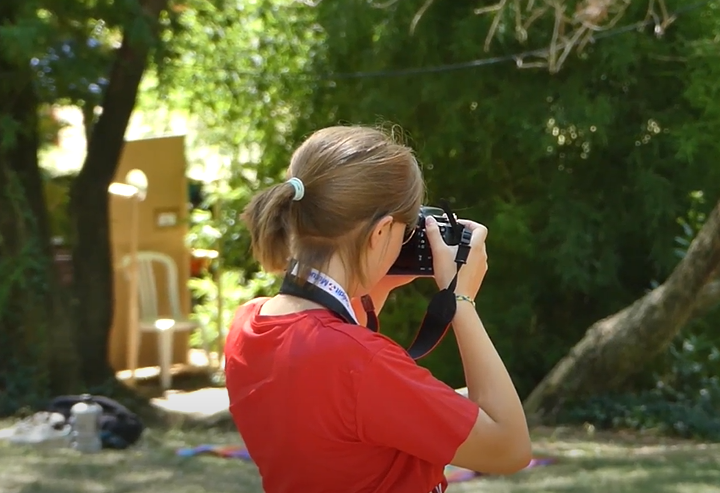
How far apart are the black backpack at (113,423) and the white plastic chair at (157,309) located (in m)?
2.28

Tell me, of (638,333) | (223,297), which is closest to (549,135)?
(638,333)

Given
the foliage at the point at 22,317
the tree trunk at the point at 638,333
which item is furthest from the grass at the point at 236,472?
the foliage at the point at 22,317

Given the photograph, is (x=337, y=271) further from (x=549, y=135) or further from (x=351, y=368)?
(x=549, y=135)

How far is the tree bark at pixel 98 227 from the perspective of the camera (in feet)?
18.6

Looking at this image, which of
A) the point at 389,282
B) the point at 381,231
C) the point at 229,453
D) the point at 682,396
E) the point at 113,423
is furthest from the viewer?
the point at 682,396

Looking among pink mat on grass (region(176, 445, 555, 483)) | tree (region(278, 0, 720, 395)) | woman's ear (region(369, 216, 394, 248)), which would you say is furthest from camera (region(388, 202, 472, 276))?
tree (region(278, 0, 720, 395))

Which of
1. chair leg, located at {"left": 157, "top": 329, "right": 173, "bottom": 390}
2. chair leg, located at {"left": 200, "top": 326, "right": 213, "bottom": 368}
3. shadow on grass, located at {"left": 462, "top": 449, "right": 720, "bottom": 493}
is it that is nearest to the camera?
shadow on grass, located at {"left": 462, "top": 449, "right": 720, "bottom": 493}

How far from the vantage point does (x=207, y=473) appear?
12.9 feet

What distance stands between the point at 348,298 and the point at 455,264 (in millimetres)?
Result: 195

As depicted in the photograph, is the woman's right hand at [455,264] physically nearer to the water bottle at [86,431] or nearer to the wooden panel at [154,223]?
the water bottle at [86,431]

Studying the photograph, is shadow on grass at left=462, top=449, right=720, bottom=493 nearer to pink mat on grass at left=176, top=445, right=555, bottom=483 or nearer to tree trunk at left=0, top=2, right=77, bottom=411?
pink mat on grass at left=176, top=445, right=555, bottom=483

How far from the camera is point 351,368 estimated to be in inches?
51.0

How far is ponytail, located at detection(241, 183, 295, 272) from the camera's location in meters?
1.44

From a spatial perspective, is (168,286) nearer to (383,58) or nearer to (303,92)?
(303,92)
